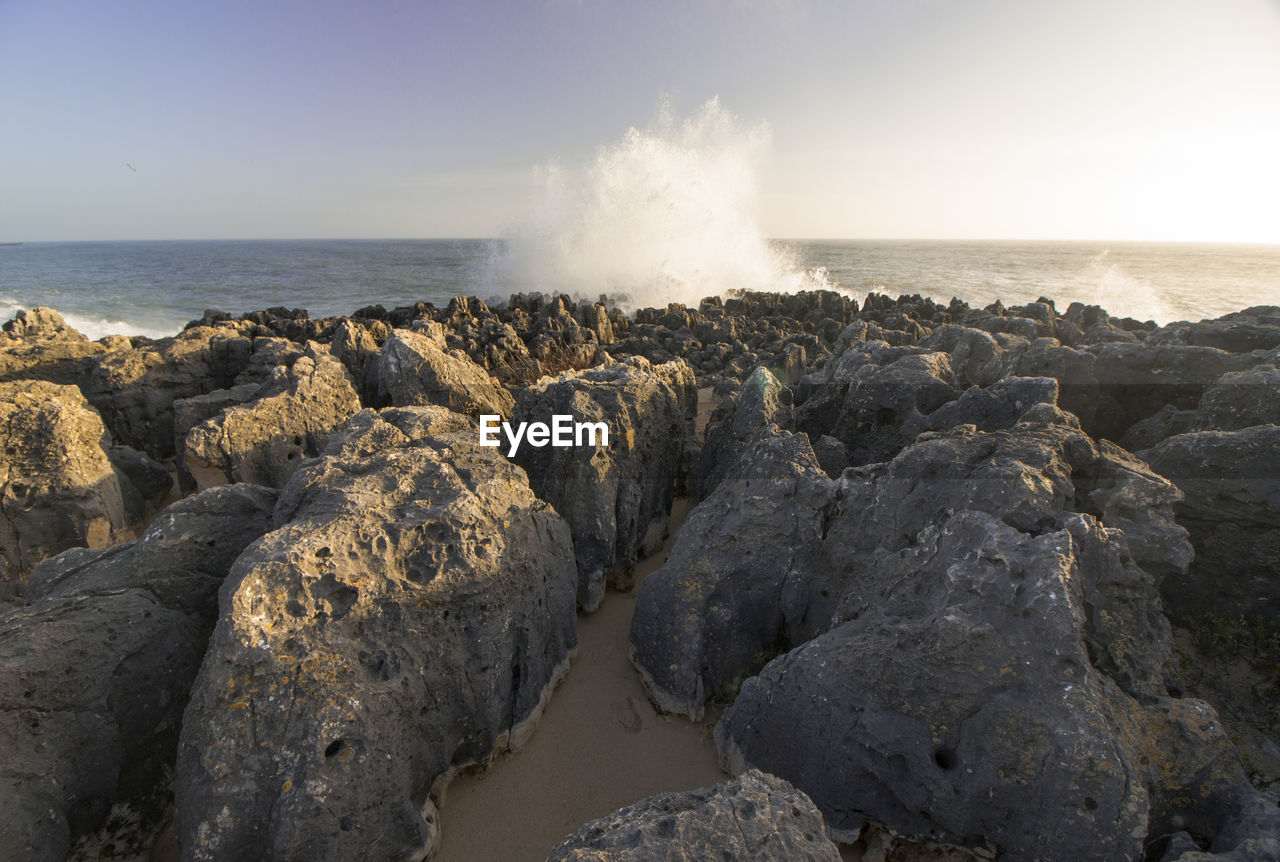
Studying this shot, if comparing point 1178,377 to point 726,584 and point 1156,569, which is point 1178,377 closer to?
point 1156,569

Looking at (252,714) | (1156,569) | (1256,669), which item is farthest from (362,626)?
(1256,669)

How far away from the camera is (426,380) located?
22.7ft

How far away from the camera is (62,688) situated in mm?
3094

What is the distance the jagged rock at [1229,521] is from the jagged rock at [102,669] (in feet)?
22.1

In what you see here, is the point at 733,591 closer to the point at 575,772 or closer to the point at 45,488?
the point at 575,772

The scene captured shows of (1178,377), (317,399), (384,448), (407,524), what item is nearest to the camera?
(407,524)

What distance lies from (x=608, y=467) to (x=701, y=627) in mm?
1803

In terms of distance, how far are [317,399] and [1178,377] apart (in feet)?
30.5

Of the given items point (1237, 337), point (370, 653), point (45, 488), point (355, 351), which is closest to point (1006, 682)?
point (370, 653)

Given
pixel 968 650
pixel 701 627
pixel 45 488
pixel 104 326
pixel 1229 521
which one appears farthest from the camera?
pixel 104 326

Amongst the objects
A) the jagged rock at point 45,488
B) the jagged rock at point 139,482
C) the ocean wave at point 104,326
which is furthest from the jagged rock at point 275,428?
the ocean wave at point 104,326

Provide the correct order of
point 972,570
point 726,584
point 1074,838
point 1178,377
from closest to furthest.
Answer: point 1074,838 < point 972,570 < point 726,584 < point 1178,377

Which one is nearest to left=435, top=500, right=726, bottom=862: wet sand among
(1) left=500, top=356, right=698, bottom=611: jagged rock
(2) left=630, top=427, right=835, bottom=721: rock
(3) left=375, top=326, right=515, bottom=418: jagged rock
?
(2) left=630, top=427, right=835, bottom=721: rock

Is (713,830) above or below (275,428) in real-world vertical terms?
below
